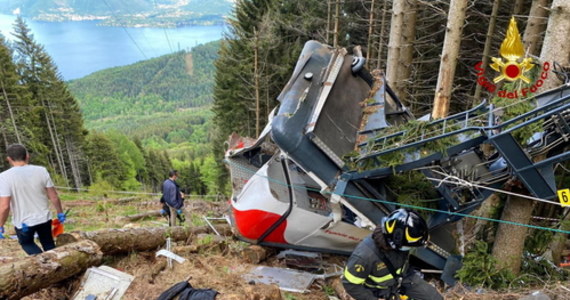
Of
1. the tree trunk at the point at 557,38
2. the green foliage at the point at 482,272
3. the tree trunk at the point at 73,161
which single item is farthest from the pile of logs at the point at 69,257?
the tree trunk at the point at 73,161

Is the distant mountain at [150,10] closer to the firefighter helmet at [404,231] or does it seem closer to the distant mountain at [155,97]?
the distant mountain at [155,97]

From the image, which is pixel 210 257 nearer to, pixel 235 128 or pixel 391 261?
pixel 391 261

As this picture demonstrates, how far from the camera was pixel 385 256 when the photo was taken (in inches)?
106

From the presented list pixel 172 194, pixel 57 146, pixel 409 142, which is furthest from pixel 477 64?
pixel 57 146

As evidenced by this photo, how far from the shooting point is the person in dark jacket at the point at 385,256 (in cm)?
255

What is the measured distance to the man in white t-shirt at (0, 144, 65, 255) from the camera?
3719mm

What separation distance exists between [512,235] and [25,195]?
535 centimetres

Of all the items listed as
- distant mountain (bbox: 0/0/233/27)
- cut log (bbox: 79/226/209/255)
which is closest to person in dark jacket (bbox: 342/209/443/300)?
cut log (bbox: 79/226/209/255)

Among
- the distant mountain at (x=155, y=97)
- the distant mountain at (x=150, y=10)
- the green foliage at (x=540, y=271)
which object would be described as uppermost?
the distant mountain at (x=150, y=10)

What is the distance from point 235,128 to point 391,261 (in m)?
18.9

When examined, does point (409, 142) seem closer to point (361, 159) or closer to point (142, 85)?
point (361, 159)

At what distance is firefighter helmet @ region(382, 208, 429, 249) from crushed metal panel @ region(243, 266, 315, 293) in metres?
2.02

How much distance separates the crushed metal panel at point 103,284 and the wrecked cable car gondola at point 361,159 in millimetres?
1698

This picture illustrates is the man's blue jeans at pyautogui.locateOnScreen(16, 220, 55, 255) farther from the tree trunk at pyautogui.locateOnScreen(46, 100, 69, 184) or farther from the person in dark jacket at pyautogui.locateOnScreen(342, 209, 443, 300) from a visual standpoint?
the tree trunk at pyautogui.locateOnScreen(46, 100, 69, 184)
